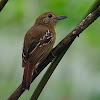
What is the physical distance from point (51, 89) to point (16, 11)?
0.54 metres

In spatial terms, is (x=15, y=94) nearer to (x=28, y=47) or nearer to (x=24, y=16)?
(x=24, y=16)

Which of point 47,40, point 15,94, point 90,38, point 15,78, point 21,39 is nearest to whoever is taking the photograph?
point 15,94

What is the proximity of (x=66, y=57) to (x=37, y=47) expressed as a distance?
0.30m

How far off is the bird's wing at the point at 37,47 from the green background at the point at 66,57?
8 cm

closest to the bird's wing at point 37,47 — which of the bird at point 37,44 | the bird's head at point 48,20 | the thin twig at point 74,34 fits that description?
the bird at point 37,44

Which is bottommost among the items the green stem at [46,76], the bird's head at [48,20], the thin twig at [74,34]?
the bird's head at [48,20]

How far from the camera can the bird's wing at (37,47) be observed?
221 cm

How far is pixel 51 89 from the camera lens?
2109 millimetres

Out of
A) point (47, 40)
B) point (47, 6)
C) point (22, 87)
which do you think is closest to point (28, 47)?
point (47, 40)

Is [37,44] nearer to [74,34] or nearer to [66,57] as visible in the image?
[66,57]

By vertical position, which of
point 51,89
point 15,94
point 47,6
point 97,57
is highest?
point 47,6

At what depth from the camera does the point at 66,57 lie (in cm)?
229

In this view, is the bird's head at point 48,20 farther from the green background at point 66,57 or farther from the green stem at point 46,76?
the green stem at point 46,76

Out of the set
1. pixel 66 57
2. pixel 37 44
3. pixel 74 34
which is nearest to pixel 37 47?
pixel 37 44
